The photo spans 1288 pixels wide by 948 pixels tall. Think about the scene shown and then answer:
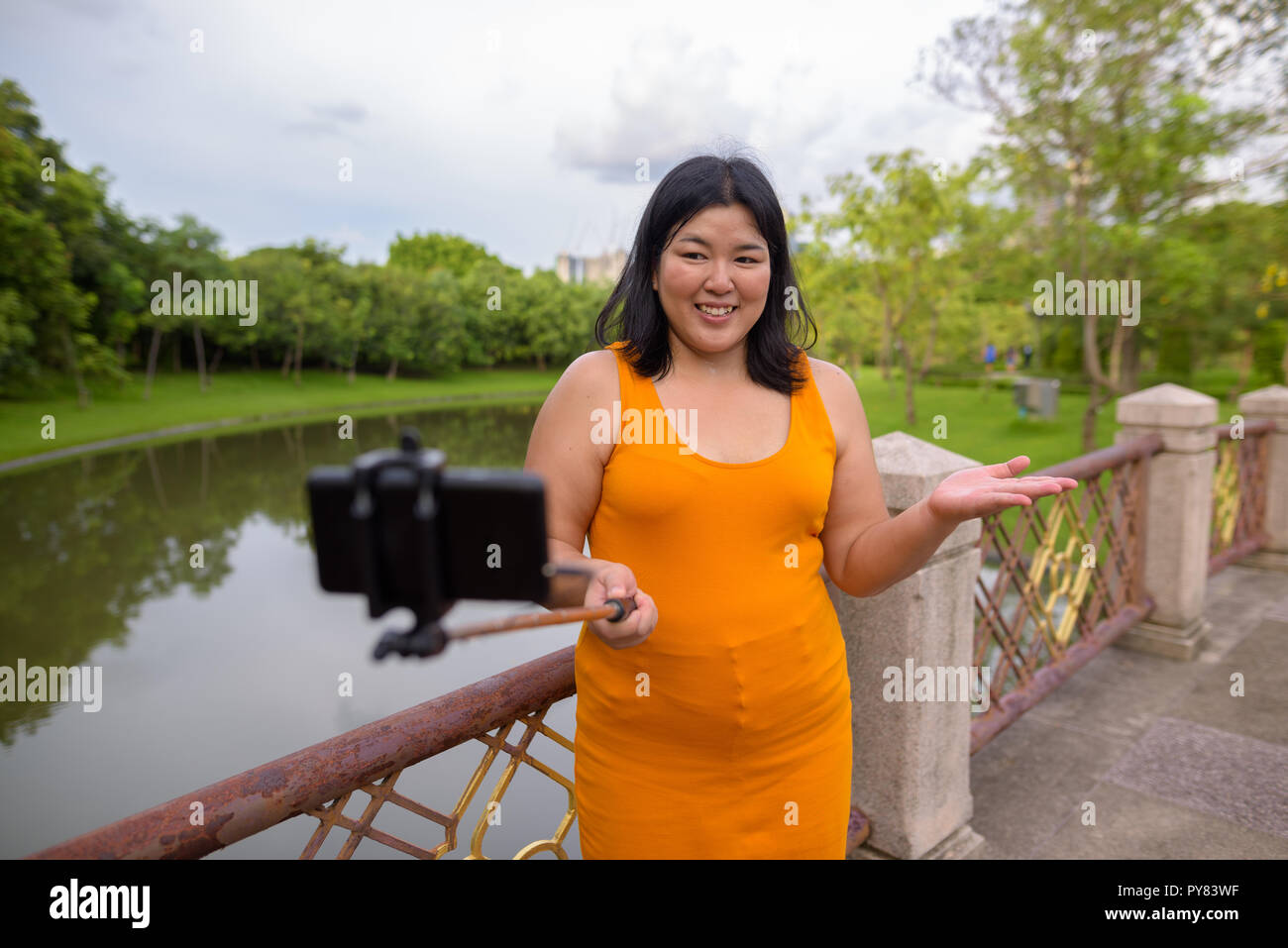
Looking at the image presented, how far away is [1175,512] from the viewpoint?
4633mm

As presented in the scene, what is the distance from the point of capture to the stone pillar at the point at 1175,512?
4.55 meters

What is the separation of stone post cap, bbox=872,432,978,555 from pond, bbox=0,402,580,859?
1304 mm

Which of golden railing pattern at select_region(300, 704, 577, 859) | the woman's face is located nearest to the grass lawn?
golden railing pattern at select_region(300, 704, 577, 859)

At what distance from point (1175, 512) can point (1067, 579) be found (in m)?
1.04

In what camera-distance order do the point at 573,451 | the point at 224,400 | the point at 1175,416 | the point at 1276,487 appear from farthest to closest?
the point at 224,400
the point at 1276,487
the point at 1175,416
the point at 573,451

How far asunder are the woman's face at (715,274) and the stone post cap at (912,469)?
965 mm

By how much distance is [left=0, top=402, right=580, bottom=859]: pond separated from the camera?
536 centimetres

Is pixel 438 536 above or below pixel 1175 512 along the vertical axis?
above

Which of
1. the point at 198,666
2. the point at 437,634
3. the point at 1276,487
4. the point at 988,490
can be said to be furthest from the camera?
the point at 198,666

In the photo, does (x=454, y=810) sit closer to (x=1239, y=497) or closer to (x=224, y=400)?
(x=1239, y=497)

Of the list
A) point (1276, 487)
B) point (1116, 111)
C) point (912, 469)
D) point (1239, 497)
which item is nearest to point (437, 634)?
point (912, 469)

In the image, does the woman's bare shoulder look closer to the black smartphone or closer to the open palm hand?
the open palm hand

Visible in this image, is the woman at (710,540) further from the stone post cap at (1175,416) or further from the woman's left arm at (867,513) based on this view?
the stone post cap at (1175,416)
